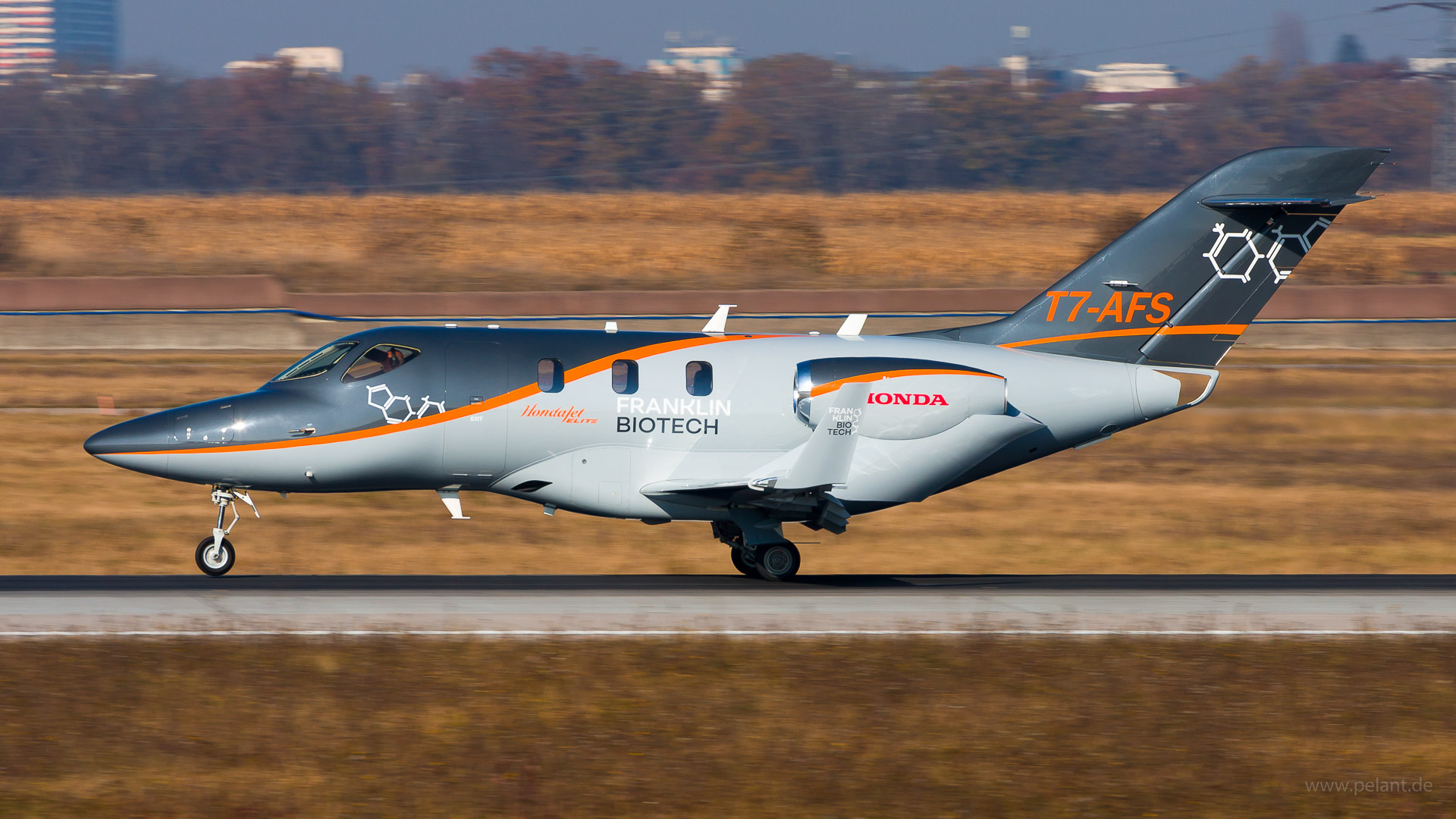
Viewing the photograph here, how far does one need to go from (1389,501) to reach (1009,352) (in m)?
12.9

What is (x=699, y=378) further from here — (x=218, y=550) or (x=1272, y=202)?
(x=1272, y=202)

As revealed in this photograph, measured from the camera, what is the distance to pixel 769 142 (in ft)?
420

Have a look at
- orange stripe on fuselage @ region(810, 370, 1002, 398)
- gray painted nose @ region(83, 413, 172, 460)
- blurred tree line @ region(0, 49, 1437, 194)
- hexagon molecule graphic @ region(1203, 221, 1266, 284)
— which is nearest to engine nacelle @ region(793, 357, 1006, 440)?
orange stripe on fuselage @ region(810, 370, 1002, 398)

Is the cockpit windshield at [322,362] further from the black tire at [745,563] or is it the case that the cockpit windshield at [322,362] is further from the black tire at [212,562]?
the black tire at [745,563]

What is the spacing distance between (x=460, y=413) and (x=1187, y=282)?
10.2 meters

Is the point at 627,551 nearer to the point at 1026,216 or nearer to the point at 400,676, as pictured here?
the point at 400,676

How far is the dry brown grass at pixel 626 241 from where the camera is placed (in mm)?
57438

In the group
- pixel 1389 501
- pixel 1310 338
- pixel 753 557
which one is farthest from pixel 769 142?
pixel 753 557

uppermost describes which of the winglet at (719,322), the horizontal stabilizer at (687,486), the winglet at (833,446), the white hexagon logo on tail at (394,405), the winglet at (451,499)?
the winglet at (719,322)

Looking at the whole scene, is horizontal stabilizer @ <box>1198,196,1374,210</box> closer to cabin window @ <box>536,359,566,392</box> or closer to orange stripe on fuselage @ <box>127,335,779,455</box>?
orange stripe on fuselage @ <box>127,335,779,455</box>

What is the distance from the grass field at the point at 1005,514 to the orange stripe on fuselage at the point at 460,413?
470cm

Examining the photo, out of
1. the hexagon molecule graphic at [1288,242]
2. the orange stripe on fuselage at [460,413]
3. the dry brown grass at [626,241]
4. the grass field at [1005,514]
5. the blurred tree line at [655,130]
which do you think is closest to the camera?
the orange stripe on fuselage at [460,413]

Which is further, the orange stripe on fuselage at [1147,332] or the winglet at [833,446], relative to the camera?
the orange stripe on fuselage at [1147,332]

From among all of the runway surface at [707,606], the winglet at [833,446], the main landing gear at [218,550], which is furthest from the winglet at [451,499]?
the winglet at [833,446]
